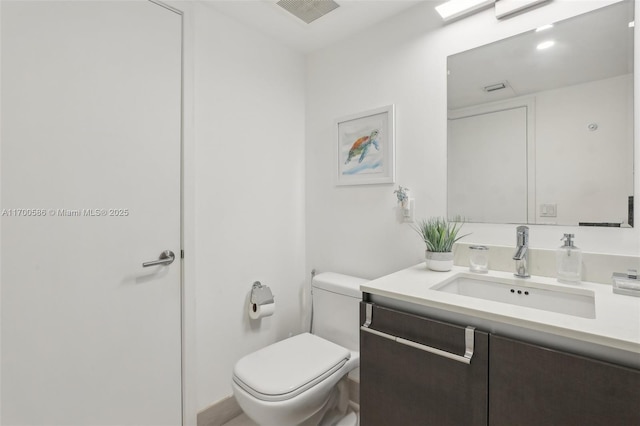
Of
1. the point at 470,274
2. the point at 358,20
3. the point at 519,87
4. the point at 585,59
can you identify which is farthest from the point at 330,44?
the point at 470,274

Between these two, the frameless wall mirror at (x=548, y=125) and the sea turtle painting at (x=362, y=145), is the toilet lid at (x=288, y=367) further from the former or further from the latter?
the sea turtle painting at (x=362, y=145)

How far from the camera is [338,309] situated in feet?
5.45

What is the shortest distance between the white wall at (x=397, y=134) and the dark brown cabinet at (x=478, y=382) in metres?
0.63

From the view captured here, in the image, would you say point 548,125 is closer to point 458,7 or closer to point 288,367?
point 458,7

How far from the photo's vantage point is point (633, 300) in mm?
938

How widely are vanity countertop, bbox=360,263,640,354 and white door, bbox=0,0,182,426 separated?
1.04 metres

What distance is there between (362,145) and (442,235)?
73 centimetres

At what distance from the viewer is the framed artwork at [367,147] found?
66.1 inches

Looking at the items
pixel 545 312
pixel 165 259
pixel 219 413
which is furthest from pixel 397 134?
pixel 219 413

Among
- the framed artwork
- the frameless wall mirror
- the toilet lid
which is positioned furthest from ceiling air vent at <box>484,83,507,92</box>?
the toilet lid


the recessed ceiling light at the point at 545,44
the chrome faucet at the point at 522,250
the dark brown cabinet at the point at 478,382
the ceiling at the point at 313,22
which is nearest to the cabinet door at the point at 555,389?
the dark brown cabinet at the point at 478,382

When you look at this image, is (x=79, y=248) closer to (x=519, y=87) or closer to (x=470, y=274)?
(x=470, y=274)

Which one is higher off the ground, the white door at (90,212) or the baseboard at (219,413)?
the white door at (90,212)

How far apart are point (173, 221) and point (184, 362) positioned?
0.70m
